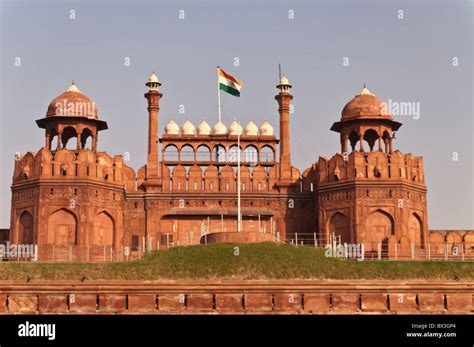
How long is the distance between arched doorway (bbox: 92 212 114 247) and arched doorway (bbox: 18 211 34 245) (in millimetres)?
3744

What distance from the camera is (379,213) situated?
→ 155ft

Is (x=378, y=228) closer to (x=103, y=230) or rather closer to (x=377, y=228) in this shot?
(x=377, y=228)

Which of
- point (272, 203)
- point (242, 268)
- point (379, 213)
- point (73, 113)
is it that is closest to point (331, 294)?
point (242, 268)

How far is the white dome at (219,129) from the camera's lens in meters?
53.6

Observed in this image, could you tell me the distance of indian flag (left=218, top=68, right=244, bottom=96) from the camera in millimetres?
45219

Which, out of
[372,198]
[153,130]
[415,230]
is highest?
[153,130]

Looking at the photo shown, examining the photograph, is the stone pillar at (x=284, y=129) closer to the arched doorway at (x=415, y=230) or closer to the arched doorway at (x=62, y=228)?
the arched doorway at (x=415, y=230)

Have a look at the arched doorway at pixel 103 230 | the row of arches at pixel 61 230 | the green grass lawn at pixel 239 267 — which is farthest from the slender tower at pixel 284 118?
the green grass lawn at pixel 239 267

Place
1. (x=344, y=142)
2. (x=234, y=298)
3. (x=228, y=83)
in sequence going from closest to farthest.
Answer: (x=234, y=298)
(x=228, y=83)
(x=344, y=142)

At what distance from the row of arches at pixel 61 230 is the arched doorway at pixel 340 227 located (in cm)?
1381

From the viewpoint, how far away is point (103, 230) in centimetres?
4766

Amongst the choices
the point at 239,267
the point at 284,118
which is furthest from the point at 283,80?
the point at 239,267

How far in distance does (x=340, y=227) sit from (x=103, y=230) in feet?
47.7
